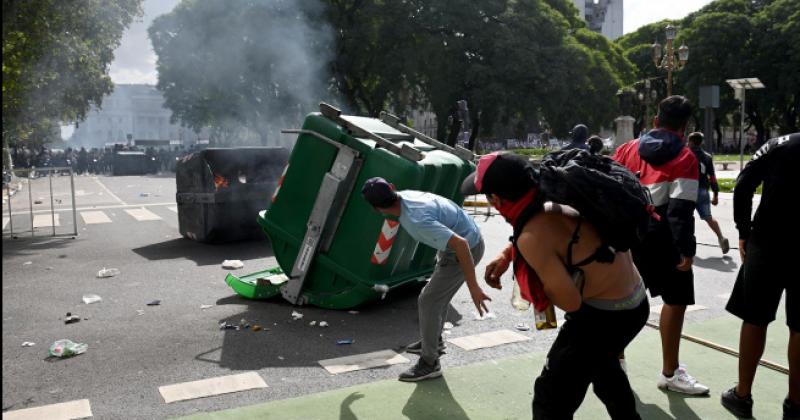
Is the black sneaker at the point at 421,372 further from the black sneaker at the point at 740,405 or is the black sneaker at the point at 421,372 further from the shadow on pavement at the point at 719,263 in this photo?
the shadow on pavement at the point at 719,263

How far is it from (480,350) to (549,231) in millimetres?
2735

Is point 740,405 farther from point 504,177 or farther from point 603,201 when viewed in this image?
point 504,177

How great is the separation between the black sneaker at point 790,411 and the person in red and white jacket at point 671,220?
0.50 meters

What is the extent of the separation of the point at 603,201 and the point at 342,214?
354 centimetres

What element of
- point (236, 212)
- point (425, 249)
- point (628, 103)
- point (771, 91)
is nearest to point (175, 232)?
point (236, 212)

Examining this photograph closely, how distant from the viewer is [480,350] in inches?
196

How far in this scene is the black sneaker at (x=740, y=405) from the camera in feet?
11.8

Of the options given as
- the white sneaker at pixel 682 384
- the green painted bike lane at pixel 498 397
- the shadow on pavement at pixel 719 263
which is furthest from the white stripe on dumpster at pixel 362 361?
the shadow on pavement at pixel 719 263

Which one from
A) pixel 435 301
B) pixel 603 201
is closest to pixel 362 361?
pixel 435 301

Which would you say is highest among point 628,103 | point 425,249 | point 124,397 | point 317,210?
point 628,103

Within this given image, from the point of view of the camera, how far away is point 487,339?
5.25 m

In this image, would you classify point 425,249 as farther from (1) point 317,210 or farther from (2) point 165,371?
(2) point 165,371

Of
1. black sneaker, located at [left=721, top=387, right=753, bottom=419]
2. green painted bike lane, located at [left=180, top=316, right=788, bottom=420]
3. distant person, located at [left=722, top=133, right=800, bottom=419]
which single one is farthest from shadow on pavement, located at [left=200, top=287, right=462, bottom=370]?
distant person, located at [left=722, top=133, right=800, bottom=419]

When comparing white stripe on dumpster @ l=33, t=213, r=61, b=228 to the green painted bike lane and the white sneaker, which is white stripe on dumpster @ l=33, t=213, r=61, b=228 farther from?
the white sneaker
